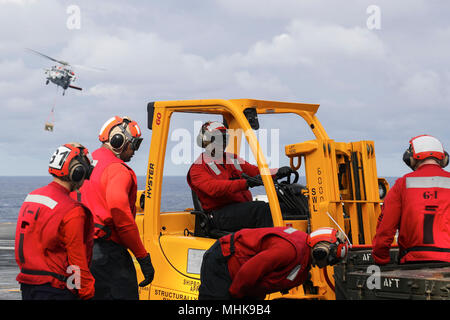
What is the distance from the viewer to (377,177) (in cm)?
696

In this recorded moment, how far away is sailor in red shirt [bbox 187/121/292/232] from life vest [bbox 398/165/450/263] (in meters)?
1.52

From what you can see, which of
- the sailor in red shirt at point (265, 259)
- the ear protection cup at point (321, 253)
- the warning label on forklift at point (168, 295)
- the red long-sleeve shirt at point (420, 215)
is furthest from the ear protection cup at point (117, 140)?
the red long-sleeve shirt at point (420, 215)

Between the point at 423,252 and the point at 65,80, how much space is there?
186 ft

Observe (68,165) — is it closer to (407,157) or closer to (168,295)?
(168,295)

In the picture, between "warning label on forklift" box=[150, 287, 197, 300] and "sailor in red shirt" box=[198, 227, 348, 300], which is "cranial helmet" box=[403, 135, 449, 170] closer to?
"sailor in red shirt" box=[198, 227, 348, 300]

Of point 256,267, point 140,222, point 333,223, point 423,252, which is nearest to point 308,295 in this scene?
point 333,223

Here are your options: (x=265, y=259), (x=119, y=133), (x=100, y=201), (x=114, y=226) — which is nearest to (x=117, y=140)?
(x=119, y=133)

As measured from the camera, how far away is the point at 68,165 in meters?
4.55

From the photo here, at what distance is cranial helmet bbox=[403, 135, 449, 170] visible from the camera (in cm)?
546

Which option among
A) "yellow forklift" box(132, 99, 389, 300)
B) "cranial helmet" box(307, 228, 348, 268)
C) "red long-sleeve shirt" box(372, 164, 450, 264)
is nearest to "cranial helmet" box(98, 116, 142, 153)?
"yellow forklift" box(132, 99, 389, 300)

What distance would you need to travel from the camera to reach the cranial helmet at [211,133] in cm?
688

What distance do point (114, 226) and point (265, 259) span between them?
1578 mm

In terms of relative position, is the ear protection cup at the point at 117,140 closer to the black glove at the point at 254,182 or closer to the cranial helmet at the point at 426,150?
the black glove at the point at 254,182

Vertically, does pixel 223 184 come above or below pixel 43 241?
above
